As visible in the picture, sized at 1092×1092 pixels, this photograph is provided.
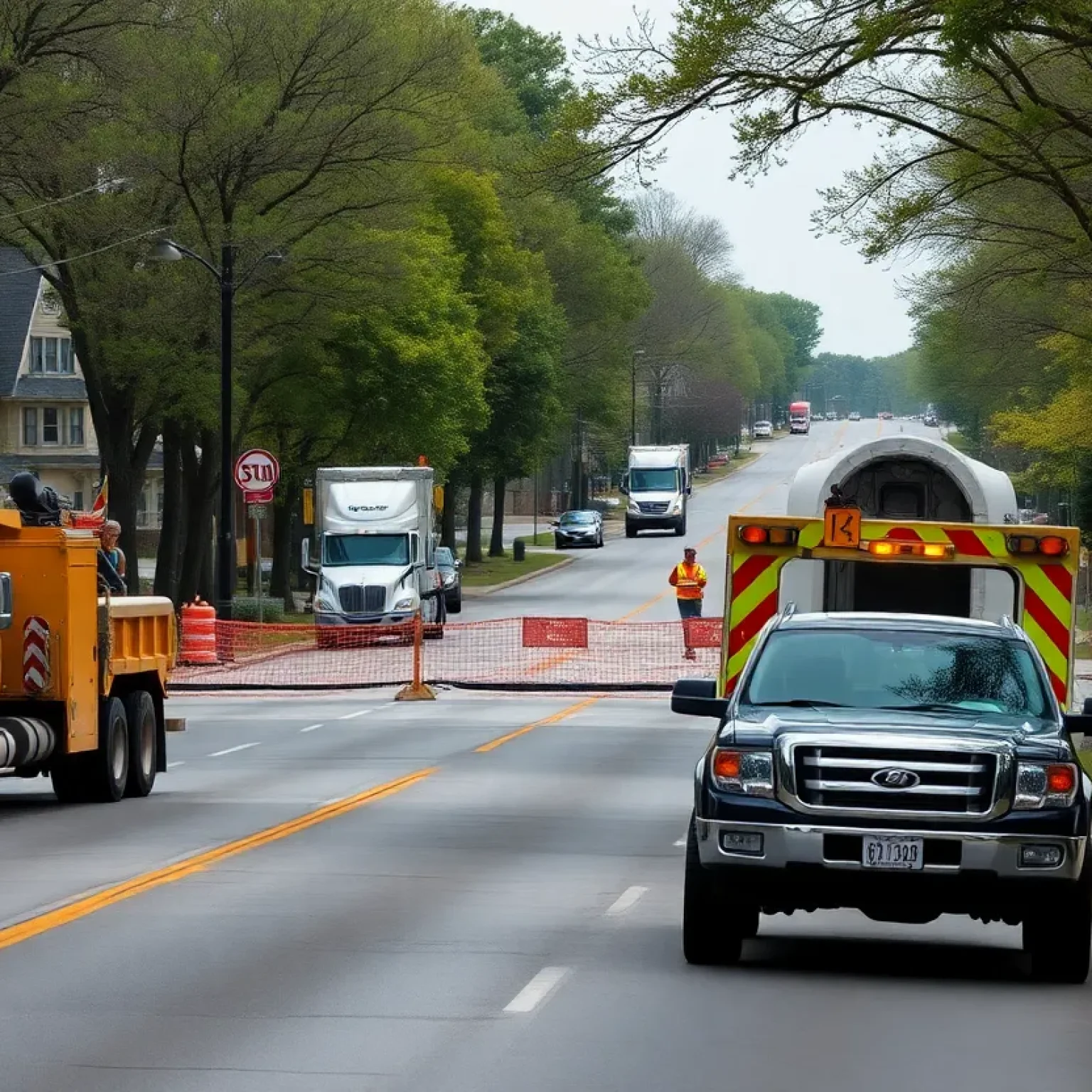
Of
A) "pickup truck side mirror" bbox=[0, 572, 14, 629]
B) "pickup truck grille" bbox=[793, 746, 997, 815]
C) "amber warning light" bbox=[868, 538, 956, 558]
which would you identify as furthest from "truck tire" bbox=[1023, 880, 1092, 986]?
"pickup truck side mirror" bbox=[0, 572, 14, 629]

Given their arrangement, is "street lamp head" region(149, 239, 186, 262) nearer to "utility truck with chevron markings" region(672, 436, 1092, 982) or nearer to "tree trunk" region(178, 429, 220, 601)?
"tree trunk" region(178, 429, 220, 601)

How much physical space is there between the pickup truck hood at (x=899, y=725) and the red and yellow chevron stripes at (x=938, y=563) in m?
3.47

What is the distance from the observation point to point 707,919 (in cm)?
1140

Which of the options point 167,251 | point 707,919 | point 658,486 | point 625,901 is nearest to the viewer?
point 707,919

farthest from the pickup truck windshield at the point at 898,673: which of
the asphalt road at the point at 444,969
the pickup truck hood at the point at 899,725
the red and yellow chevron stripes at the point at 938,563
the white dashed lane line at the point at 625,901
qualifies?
the red and yellow chevron stripes at the point at 938,563

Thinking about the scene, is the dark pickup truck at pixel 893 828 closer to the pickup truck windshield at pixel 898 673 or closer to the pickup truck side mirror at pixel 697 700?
the pickup truck windshield at pixel 898 673

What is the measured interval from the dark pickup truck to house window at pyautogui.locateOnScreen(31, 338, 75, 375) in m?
80.8

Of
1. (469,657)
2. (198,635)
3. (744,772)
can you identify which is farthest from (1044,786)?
(469,657)

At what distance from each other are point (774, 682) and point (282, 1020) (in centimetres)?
352

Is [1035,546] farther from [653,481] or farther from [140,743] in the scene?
[653,481]

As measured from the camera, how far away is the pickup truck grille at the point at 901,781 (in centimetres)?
1091

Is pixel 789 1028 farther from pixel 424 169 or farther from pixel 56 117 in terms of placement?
pixel 424 169

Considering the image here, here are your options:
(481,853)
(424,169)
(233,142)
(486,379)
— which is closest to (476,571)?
(486,379)

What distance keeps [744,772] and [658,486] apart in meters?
89.0
